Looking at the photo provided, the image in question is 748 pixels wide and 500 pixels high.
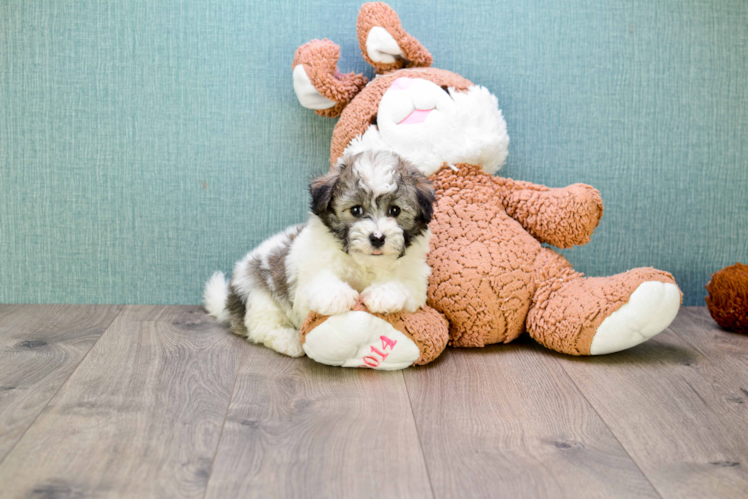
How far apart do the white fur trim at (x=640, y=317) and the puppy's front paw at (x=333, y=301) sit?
69 centimetres

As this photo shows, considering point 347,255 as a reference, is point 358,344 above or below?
below

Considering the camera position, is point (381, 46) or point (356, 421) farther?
point (381, 46)

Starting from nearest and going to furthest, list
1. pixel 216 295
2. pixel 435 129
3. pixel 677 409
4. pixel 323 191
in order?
pixel 677 409
pixel 323 191
pixel 435 129
pixel 216 295

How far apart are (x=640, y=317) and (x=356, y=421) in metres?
0.84

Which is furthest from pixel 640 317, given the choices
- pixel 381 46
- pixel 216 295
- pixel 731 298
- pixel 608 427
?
pixel 216 295

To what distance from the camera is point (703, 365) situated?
1812 millimetres

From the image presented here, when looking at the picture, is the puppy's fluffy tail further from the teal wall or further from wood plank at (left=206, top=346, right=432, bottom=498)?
wood plank at (left=206, top=346, right=432, bottom=498)

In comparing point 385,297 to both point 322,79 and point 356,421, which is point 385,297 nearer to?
point 356,421

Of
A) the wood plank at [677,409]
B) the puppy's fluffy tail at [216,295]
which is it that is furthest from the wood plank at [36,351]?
the wood plank at [677,409]

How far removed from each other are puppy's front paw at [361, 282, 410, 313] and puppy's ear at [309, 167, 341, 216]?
0.78 feet

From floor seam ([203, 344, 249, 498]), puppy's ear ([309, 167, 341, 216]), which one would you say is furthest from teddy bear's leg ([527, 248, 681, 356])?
floor seam ([203, 344, 249, 498])

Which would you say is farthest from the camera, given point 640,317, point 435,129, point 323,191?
point 435,129

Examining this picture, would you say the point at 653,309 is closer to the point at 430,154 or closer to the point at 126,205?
the point at 430,154

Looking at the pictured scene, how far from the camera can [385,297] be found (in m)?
1.63
